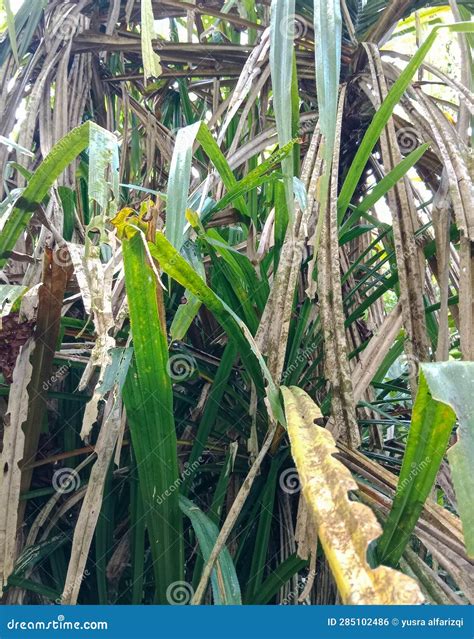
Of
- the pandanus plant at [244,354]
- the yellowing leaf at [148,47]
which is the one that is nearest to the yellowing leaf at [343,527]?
the pandanus plant at [244,354]

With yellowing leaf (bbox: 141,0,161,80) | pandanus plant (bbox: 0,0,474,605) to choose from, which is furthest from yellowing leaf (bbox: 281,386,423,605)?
yellowing leaf (bbox: 141,0,161,80)

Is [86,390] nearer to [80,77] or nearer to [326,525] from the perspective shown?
[326,525]

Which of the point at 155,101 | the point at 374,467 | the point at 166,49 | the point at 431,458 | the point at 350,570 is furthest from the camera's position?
the point at 155,101

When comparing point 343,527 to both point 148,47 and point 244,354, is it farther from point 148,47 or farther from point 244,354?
point 148,47

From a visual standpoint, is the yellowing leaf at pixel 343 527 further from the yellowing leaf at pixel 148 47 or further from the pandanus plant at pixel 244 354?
the yellowing leaf at pixel 148 47

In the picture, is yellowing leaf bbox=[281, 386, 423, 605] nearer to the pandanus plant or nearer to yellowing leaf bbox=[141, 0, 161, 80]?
the pandanus plant

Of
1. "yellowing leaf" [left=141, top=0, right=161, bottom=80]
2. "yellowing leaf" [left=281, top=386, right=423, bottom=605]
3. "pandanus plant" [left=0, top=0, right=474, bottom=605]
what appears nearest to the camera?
"yellowing leaf" [left=281, top=386, right=423, bottom=605]

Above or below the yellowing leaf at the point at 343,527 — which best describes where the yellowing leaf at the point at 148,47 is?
above

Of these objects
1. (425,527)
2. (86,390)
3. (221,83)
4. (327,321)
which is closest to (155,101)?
(221,83)
